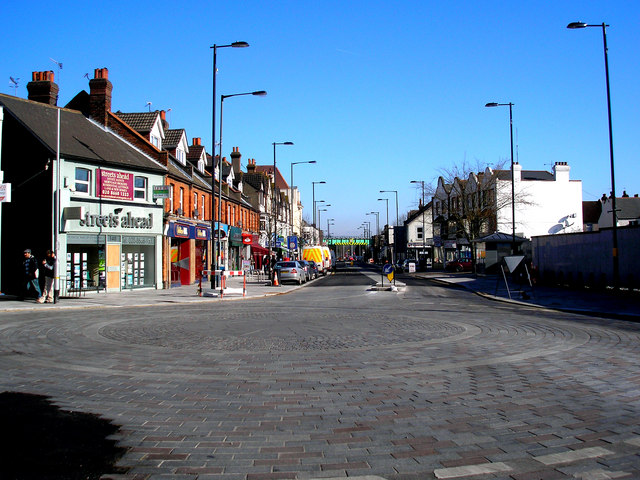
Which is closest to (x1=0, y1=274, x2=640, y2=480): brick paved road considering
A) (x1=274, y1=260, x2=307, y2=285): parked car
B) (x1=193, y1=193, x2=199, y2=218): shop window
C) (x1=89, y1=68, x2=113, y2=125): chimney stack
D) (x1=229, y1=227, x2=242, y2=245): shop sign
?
(x1=89, y1=68, x2=113, y2=125): chimney stack

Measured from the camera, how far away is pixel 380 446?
16.0 feet

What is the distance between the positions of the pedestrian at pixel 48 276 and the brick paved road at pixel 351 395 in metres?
7.16

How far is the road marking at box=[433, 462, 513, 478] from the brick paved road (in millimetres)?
20

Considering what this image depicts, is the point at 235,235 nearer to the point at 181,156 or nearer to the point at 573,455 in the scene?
the point at 181,156

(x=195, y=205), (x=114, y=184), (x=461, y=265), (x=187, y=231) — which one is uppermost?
(x=114, y=184)

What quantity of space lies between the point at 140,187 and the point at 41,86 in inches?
301

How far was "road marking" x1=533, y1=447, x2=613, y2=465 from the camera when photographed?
4500 mm


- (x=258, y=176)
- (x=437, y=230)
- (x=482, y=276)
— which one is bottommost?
(x=482, y=276)

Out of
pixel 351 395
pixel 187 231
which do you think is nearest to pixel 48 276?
pixel 187 231

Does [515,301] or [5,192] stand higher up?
[5,192]

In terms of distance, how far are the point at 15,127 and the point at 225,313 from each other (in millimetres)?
15368

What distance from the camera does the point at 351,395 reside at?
6746mm

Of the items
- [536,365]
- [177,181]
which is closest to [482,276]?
[177,181]

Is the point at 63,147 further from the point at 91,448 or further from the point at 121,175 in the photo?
the point at 91,448
